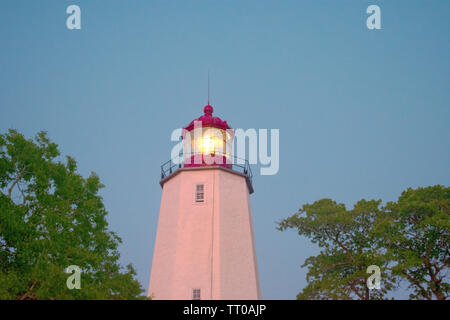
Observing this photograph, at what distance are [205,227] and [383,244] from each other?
10834 mm

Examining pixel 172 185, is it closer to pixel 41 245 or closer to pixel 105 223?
pixel 105 223

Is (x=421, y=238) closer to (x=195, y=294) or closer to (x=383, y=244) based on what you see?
(x=383, y=244)

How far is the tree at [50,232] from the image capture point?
60.4ft

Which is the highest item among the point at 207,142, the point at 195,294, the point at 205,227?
the point at 207,142

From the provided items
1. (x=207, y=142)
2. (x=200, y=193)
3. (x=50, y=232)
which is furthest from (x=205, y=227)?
(x=50, y=232)

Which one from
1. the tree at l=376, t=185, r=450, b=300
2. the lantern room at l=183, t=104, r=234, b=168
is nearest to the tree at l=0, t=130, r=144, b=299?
the lantern room at l=183, t=104, r=234, b=168

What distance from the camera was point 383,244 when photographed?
29188mm

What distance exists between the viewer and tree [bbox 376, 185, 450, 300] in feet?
90.7

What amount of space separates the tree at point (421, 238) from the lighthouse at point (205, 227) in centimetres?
835

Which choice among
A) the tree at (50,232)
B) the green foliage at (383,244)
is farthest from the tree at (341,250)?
the tree at (50,232)

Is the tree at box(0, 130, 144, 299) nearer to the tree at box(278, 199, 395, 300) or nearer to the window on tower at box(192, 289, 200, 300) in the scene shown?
the window on tower at box(192, 289, 200, 300)

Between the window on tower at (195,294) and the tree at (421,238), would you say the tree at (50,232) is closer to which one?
the window on tower at (195,294)

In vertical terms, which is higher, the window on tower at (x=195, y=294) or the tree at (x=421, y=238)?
the tree at (x=421, y=238)
